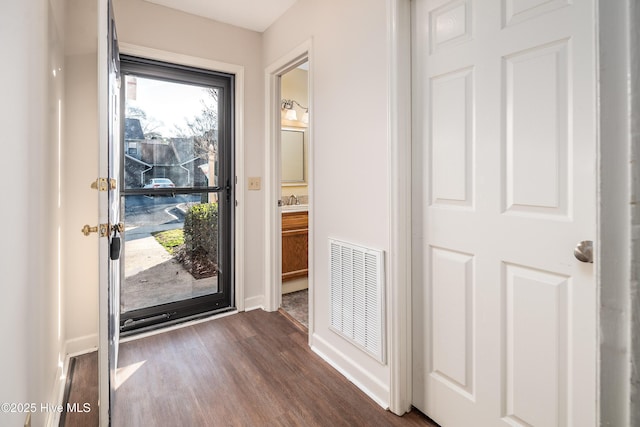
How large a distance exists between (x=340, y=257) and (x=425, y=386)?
84 centimetres

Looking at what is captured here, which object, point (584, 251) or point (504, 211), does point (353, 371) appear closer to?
point (504, 211)

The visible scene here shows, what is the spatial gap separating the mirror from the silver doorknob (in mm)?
3264

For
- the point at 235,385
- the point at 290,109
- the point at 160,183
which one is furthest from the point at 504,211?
the point at 290,109

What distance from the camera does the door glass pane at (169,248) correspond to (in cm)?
272

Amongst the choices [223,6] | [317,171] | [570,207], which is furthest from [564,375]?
[223,6]

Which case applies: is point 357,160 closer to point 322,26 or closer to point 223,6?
point 322,26

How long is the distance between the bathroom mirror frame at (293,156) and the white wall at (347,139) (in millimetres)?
1526

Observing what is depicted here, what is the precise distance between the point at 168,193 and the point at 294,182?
1.65 metres

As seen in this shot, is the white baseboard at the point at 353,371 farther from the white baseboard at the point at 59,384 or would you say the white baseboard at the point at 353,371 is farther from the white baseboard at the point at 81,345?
the white baseboard at the point at 81,345

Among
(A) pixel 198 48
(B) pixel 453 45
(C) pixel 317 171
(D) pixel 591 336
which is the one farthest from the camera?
(A) pixel 198 48

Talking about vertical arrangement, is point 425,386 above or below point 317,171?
below

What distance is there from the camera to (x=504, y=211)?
1.35 metres

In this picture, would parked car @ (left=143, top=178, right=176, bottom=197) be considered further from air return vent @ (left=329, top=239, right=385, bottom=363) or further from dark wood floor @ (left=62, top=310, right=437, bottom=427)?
air return vent @ (left=329, top=239, right=385, bottom=363)

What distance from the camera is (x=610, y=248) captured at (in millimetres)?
532
